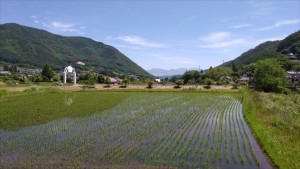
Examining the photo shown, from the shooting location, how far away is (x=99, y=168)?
375 inches

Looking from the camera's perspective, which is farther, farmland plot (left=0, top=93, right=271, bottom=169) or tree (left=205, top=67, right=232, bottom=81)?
tree (left=205, top=67, right=232, bottom=81)

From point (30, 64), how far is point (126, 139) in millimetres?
149866

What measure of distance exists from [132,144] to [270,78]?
37.8m

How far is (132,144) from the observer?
12938mm

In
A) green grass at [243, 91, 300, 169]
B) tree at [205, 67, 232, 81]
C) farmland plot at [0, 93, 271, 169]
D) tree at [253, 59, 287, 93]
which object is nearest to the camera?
farmland plot at [0, 93, 271, 169]

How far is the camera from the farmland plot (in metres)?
10.2

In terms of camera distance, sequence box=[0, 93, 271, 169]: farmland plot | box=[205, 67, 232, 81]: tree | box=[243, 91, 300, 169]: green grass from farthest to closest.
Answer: box=[205, 67, 232, 81]: tree
box=[243, 91, 300, 169]: green grass
box=[0, 93, 271, 169]: farmland plot

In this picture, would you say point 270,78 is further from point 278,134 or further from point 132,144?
point 132,144

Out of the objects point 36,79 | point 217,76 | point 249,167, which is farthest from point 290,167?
point 217,76

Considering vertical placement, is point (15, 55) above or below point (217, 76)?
above

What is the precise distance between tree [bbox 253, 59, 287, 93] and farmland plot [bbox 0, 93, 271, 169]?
89.7 feet

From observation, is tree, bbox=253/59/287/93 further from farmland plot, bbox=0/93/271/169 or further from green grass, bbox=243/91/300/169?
farmland plot, bbox=0/93/271/169

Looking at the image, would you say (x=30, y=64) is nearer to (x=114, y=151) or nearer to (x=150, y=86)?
Result: (x=150, y=86)

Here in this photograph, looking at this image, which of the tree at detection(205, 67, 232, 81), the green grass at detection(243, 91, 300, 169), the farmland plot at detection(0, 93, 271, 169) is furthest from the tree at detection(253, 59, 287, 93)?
the tree at detection(205, 67, 232, 81)
